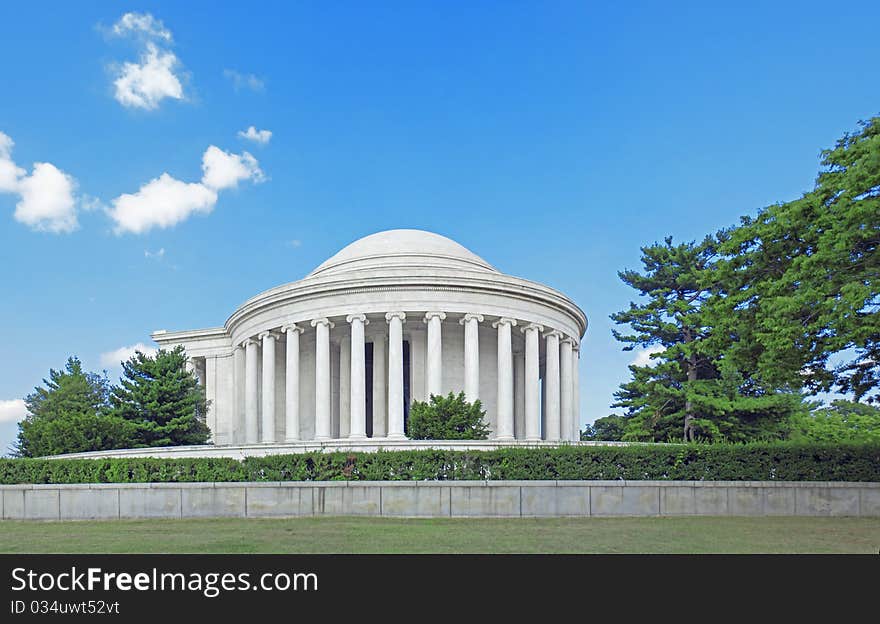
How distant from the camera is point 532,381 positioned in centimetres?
5512

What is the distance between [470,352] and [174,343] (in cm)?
2664

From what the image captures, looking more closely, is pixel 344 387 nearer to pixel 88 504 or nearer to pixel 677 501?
pixel 88 504

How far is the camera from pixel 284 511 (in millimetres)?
27078

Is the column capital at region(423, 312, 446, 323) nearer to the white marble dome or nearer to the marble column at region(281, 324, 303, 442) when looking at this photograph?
the white marble dome

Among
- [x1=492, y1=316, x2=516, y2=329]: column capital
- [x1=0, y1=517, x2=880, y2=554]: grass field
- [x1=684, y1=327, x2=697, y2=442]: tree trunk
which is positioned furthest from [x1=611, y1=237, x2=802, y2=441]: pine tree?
[x1=0, y1=517, x2=880, y2=554]: grass field

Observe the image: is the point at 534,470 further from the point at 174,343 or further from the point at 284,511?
the point at 174,343

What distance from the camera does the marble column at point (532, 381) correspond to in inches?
2137

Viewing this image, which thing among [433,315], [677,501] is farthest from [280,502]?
[433,315]

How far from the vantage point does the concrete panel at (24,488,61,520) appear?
92.1ft
